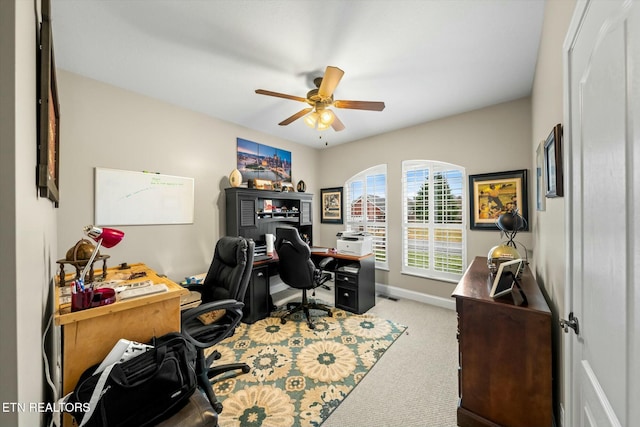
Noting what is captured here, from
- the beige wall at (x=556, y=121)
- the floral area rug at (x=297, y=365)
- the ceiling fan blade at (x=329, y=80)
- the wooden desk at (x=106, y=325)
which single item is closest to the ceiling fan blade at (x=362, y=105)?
the ceiling fan blade at (x=329, y=80)

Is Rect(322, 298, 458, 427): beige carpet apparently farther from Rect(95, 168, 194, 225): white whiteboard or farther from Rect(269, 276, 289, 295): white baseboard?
Rect(95, 168, 194, 225): white whiteboard

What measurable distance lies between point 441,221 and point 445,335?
1.51 meters

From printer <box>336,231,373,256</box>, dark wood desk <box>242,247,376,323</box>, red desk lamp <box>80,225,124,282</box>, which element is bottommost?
dark wood desk <box>242,247,376,323</box>

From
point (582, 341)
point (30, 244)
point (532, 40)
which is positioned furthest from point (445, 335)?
point (30, 244)

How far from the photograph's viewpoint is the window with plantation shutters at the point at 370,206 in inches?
156

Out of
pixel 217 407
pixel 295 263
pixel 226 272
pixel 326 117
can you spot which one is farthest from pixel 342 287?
pixel 326 117

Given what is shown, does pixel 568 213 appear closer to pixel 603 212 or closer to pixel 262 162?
pixel 603 212

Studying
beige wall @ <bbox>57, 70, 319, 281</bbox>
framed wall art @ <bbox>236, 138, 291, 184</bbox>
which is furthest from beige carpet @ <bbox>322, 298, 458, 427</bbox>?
framed wall art @ <bbox>236, 138, 291, 184</bbox>

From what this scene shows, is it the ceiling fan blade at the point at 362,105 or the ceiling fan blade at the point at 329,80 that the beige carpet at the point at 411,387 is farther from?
the ceiling fan blade at the point at 329,80

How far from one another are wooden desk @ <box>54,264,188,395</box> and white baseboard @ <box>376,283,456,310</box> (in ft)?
10.5

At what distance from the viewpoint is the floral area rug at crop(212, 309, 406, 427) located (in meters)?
1.63

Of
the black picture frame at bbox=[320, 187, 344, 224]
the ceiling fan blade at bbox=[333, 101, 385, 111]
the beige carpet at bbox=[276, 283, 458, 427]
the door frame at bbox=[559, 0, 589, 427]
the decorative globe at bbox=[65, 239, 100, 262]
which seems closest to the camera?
the door frame at bbox=[559, 0, 589, 427]

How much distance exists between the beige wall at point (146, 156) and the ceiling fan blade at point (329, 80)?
1840 millimetres

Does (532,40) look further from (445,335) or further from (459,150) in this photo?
(445,335)
